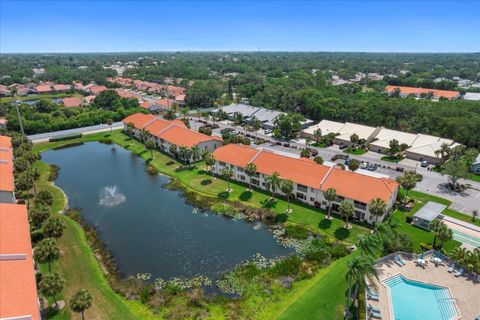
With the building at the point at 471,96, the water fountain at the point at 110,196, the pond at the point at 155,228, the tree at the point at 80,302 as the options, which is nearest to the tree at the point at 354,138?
the pond at the point at 155,228

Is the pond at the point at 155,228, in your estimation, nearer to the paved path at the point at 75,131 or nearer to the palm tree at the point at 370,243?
the palm tree at the point at 370,243

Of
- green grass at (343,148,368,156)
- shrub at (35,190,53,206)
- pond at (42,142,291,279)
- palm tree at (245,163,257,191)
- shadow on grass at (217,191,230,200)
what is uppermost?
palm tree at (245,163,257,191)

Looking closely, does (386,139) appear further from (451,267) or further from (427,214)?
(451,267)

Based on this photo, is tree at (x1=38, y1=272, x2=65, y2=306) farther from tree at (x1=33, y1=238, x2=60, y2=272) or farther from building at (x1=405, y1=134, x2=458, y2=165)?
building at (x1=405, y1=134, x2=458, y2=165)

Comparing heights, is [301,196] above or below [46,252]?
below

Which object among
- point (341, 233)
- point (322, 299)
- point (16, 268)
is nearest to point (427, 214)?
point (341, 233)

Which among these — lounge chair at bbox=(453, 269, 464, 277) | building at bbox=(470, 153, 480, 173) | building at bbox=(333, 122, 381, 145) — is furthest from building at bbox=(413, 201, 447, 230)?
building at bbox=(333, 122, 381, 145)

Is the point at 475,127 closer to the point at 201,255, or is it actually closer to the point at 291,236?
the point at 291,236
